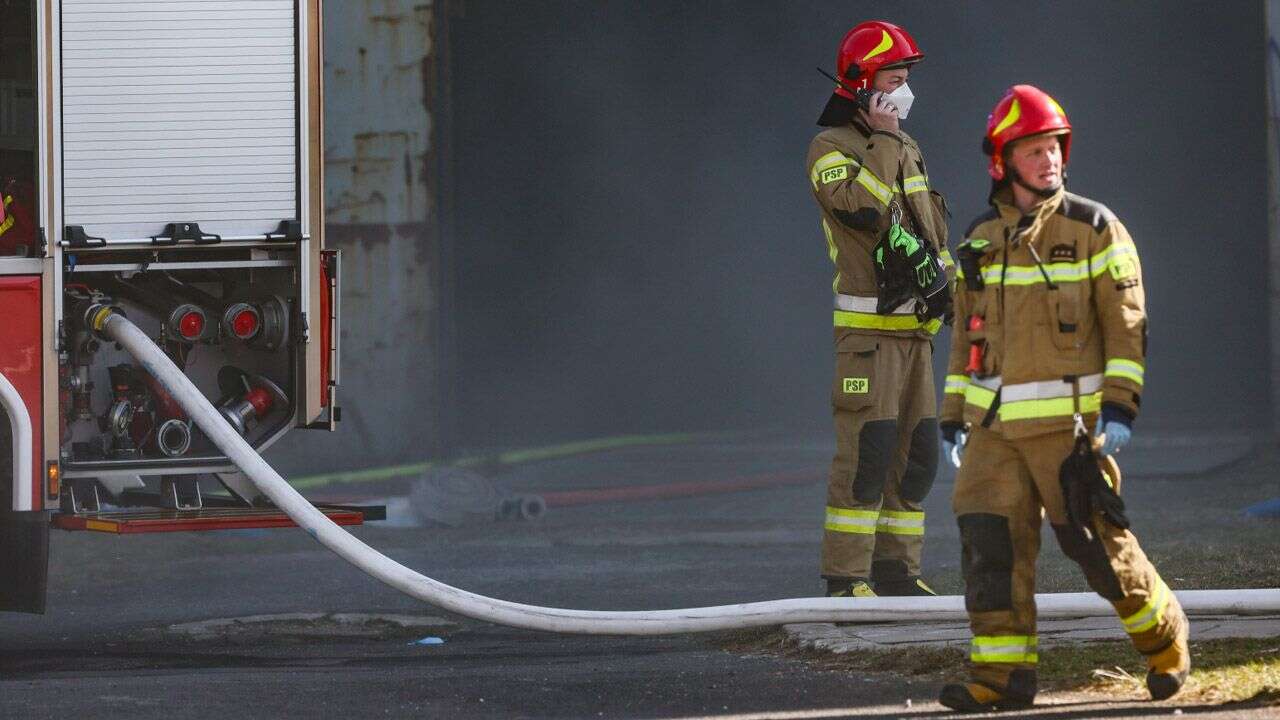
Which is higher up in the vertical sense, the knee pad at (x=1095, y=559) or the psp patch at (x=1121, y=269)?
the psp patch at (x=1121, y=269)

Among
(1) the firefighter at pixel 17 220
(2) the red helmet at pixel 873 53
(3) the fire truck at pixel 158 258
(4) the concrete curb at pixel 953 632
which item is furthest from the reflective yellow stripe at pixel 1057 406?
(1) the firefighter at pixel 17 220

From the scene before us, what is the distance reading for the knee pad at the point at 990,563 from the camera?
4832 mm

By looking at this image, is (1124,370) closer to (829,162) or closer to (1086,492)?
(1086,492)

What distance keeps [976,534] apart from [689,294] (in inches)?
445

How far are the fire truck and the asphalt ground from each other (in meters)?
0.48

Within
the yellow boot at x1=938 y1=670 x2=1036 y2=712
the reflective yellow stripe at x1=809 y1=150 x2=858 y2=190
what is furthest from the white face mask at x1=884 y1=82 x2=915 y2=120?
the yellow boot at x1=938 y1=670 x2=1036 y2=712

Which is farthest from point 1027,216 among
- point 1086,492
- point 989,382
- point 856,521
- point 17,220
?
point 17,220

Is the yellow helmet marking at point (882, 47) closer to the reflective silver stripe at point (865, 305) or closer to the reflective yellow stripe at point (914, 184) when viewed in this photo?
the reflective yellow stripe at point (914, 184)

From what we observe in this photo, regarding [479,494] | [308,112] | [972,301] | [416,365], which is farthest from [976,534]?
[416,365]

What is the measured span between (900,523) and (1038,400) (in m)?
1.93

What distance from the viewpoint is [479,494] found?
1077 cm

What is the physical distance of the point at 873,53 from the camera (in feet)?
21.2

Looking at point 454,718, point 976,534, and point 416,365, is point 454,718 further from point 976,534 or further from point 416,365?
point 416,365

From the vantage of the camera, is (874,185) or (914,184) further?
(914,184)
